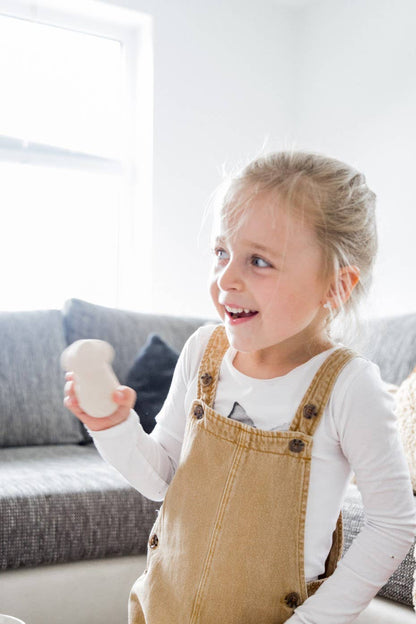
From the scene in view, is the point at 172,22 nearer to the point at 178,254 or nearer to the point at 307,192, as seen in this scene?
the point at 178,254

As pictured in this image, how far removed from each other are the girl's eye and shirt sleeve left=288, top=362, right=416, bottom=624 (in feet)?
0.67

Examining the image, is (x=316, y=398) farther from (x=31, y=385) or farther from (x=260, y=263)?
(x=31, y=385)

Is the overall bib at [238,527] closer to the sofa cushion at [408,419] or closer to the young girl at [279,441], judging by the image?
the young girl at [279,441]

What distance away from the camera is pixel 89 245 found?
349 cm

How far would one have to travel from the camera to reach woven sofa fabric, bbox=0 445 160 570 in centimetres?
156

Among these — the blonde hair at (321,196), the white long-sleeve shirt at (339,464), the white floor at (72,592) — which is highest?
the blonde hair at (321,196)

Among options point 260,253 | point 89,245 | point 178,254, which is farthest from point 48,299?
point 260,253

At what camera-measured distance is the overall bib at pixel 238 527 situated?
3.04ft

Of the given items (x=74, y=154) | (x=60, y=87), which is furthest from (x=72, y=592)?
(x=60, y=87)

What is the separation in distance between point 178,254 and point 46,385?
1321 mm

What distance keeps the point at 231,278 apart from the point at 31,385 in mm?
1477

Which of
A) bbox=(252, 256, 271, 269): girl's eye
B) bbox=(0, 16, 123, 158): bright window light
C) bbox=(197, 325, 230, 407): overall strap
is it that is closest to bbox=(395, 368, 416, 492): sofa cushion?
bbox=(197, 325, 230, 407): overall strap

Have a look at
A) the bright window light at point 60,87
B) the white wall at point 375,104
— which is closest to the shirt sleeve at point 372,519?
the white wall at point 375,104

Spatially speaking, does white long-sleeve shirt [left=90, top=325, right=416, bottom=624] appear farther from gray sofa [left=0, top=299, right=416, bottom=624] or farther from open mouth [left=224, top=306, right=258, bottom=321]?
gray sofa [left=0, top=299, right=416, bottom=624]
